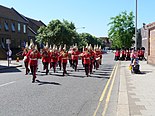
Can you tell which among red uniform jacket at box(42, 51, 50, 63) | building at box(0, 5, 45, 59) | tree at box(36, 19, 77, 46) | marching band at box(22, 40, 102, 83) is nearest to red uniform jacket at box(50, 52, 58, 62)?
marching band at box(22, 40, 102, 83)

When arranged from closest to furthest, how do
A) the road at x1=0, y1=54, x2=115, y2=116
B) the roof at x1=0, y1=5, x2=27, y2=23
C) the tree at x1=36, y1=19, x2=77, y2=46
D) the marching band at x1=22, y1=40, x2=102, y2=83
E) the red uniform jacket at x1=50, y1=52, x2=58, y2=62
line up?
the road at x1=0, y1=54, x2=115, y2=116 → the marching band at x1=22, y1=40, x2=102, y2=83 → the red uniform jacket at x1=50, y1=52, x2=58, y2=62 → the roof at x1=0, y1=5, x2=27, y2=23 → the tree at x1=36, y1=19, x2=77, y2=46

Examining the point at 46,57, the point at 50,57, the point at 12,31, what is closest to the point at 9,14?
the point at 12,31

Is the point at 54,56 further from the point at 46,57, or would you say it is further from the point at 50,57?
the point at 46,57

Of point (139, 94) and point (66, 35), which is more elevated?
point (66, 35)

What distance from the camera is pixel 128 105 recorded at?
807 cm

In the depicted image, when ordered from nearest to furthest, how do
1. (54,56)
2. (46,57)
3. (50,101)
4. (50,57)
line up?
(50,101) < (46,57) < (50,57) < (54,56)

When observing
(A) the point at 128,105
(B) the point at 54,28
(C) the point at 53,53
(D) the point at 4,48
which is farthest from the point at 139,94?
(B) the point at 54,28

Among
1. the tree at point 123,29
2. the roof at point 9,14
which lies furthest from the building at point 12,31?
the tree at point 123,29

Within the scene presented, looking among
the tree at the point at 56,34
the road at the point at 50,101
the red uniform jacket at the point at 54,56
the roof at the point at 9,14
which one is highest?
the roof at the point at 9,14

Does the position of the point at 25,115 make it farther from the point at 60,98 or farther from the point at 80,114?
the point at 60,98

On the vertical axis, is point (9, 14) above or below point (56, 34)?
above

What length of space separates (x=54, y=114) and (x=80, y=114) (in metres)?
0.64

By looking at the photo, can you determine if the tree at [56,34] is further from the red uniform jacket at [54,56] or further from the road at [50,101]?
the road at [50,101]

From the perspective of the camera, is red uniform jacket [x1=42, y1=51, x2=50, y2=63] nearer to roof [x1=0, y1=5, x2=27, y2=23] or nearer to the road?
the road
